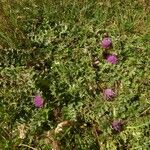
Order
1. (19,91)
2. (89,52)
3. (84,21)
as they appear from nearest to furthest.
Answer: (19,91)
(89,52)
(84,21)

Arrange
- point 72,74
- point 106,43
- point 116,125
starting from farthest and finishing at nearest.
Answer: point 106,43 → point 72,74 → point 116,125

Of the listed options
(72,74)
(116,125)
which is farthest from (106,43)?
(116,125)

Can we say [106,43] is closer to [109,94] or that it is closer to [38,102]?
[109,94]

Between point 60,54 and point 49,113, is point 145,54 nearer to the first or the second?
Answer: point 60,54

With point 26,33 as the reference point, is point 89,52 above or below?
below

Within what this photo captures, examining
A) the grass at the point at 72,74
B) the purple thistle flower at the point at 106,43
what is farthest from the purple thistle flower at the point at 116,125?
the purple thistle flower at the point at 106,43

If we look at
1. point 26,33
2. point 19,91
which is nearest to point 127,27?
point 26,33

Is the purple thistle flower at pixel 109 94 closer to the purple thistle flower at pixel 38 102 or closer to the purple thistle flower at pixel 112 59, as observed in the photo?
the purple thistle flower at pixel 112 59

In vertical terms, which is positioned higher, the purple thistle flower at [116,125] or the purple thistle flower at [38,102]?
the purple thistle flower at [38,102]

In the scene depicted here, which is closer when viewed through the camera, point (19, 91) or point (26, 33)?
point (19, 91)
